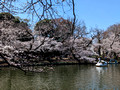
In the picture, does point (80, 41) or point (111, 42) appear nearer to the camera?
point (80, 41)

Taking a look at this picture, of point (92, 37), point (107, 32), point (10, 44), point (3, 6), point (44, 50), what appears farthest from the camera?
point (107, 32)

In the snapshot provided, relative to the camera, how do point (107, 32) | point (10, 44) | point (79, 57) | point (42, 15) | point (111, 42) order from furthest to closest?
1. point (107, 32)
2. point (111, 42)
3. point (79, 57)
4. point (10, 44)
5. point (42, 15)

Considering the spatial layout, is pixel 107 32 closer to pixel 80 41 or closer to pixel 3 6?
pixel 80 41

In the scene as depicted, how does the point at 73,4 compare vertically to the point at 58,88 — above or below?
above

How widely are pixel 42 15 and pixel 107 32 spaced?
1203 inches

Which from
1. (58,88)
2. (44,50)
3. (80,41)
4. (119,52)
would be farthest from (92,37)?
(58,88)


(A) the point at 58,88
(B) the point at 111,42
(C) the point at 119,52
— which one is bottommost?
(A) the point at 58,88

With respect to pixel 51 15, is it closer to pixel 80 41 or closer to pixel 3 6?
pixel 3 6

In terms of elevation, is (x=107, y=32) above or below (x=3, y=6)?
above

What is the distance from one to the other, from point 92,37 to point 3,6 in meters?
23.0

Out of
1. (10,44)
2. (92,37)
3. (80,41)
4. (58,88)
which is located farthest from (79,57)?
(58,88)

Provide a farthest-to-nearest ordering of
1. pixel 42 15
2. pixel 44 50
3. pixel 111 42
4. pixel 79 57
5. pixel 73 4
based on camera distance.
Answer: pixel 111 42, pixel 79 57, pixel 44 50, pixel 42 15, pixel 73 4

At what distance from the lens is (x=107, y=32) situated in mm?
30609

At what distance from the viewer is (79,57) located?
→ 877 inches
